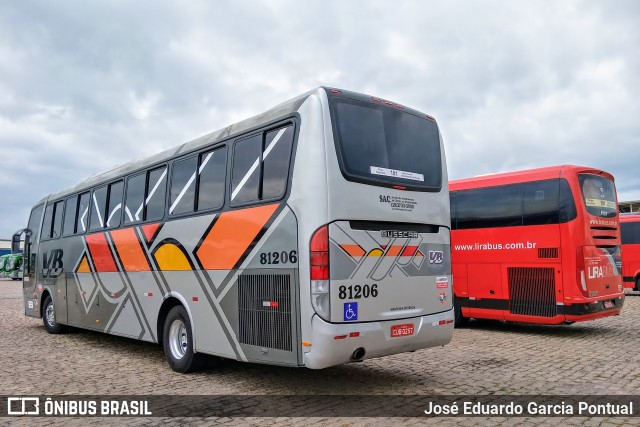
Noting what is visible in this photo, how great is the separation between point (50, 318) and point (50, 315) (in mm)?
71

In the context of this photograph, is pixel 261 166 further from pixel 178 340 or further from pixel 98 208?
pixel 98 208

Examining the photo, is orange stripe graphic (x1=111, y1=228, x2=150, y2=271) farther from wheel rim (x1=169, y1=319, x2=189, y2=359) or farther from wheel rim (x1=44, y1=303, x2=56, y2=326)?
wheel rim (x1=44, y1=303, x2=56, y2=326)

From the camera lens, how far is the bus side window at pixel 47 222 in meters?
13.2

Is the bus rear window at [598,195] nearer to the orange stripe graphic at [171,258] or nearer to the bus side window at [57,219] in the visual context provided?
the orange stripe graphic at [171,258]

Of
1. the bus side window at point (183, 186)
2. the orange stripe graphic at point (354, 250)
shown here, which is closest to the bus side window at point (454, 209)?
the bus side window at point (183, 186)

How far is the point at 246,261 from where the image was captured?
22.1 ft

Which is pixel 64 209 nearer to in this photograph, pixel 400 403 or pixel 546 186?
pixel 400 403

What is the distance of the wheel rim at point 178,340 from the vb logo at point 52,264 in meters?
5.60

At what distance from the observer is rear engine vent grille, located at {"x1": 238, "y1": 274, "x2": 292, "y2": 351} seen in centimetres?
612

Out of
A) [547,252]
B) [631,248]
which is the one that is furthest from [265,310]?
[631,248]

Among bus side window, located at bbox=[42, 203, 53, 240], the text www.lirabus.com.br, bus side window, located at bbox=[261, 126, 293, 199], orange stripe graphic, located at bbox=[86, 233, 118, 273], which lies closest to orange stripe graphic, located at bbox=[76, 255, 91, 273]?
orange stripe graphic, located at bbox=[86, 233, 118, 273]

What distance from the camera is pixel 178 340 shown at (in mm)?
8148

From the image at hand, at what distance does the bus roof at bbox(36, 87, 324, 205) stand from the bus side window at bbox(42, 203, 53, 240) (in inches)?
73.8

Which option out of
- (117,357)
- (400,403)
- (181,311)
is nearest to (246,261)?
(181,311)
